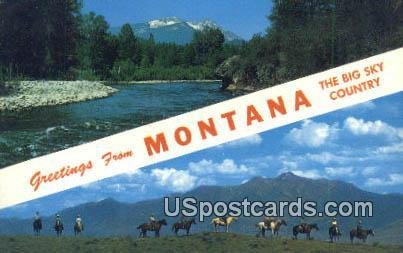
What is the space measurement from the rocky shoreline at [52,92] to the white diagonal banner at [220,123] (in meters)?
0.32

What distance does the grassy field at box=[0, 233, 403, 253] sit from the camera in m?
5.08

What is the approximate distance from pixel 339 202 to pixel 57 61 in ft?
6.98

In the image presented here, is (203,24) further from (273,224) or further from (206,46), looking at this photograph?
(273,224)

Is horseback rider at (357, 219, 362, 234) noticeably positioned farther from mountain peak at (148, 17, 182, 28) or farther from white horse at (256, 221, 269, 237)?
mountain peak at (148, 17, 182, 28)

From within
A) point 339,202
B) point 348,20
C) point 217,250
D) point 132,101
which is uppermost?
point 348,20

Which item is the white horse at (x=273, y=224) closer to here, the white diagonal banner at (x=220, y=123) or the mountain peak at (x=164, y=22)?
the white diagonal banner at (x=220, y=123)

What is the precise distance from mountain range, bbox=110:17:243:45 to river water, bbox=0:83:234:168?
0.31 meters

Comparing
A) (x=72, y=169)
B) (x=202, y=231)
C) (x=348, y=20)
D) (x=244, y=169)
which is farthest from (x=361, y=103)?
(x=72, y=169)

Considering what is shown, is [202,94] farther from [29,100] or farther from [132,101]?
[29,100]

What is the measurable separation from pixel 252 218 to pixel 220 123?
698 millimetres

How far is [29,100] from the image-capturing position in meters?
4.96

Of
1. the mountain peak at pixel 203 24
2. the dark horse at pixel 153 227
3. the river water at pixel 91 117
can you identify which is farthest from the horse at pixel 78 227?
the mountain peak at pixel 203 24

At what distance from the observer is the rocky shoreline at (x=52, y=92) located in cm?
491

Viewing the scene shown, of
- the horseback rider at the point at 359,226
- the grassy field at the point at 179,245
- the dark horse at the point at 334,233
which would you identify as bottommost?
the grassy field at the point at 179,245
